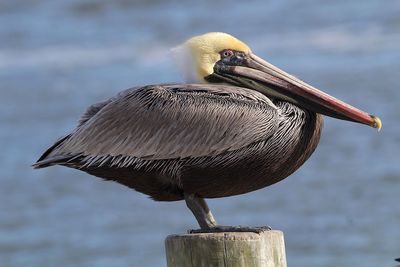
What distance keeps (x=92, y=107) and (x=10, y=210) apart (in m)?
5.56

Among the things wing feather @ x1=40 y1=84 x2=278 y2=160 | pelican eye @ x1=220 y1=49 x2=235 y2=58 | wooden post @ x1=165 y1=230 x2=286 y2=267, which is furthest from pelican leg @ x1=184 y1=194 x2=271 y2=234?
pelican eye @ x1=220 y1=49 x2=235 y2=58

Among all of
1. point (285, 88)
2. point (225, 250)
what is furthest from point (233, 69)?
point (225, 250)

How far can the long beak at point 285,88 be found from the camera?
4227 millimetres

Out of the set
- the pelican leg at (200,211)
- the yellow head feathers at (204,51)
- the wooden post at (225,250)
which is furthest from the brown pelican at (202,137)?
the wooden post at (225,250)

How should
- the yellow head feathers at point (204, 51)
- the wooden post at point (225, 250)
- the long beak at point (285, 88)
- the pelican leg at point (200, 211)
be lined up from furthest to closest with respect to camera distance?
the yellow head feathers at point (204, 51) → the long beak at point (285, 88) → the pelican leg at point (200, 211) → the wooden post at point (225, 250)

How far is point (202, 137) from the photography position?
4.11 meters

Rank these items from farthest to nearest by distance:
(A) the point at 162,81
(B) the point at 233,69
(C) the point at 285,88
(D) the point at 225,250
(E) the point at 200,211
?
(A) the point at 162,81 → (B) the point at 233,69 → (C) the point at 285,88 → (E) the point at 200,211 → (D) the point at 225,250

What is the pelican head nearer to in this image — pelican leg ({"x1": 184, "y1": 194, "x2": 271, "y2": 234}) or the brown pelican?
the brown pelican

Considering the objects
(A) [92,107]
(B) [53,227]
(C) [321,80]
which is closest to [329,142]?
(C) [321,80]

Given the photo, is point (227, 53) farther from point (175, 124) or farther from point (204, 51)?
point (175, 124)

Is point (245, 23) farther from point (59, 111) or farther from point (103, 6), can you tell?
point (59, 111)

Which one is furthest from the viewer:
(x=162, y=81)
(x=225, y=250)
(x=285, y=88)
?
(x=162, y=81)

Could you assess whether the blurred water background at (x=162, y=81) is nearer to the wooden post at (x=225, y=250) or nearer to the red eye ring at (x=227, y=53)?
the red eye ring at (x=227, y=53)

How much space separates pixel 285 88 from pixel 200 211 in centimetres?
59
